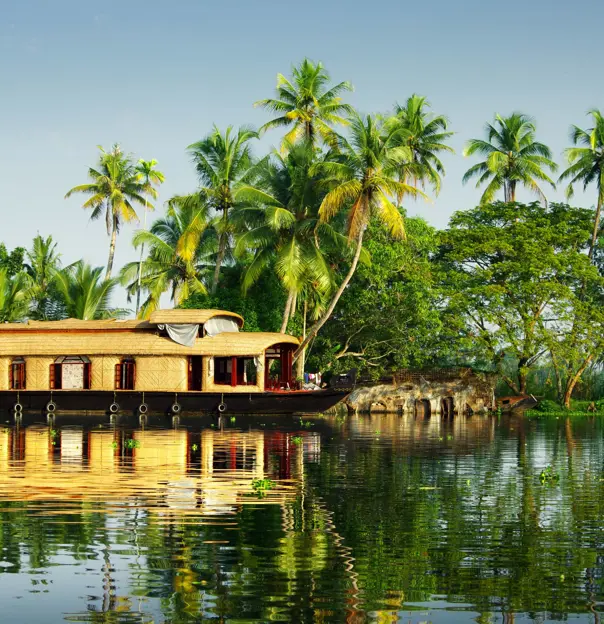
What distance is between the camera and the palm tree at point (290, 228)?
38.4 meters

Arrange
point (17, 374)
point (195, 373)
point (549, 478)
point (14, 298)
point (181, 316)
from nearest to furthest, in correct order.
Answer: point (549, 478) → point (181, 316) → point (195, 373) → point (17, 374) → point (14, 298)


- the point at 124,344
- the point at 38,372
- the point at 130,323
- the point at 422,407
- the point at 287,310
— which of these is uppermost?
the point at 287,310

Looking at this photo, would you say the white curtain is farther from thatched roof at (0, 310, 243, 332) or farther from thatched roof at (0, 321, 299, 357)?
thatched roof at (0, 321, 299, 357)

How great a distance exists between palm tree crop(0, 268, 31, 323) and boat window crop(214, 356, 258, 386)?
38.3ft

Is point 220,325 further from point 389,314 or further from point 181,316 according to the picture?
point 389,314

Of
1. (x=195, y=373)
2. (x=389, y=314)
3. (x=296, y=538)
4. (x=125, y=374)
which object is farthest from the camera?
(x=389, y=314)

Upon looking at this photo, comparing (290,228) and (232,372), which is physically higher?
(290,228)

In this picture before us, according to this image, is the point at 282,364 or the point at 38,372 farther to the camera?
the point at 282,364

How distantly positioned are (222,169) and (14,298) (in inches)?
473

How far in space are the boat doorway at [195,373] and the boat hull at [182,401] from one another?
79 cm


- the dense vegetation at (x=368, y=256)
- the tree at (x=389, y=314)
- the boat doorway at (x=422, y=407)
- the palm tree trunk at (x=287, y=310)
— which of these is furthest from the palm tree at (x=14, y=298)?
the boat doorway at (x=422, y=407)

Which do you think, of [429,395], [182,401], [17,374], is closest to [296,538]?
[182,401]

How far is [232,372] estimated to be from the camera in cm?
3562

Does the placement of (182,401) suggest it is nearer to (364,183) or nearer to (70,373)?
(70,373)
